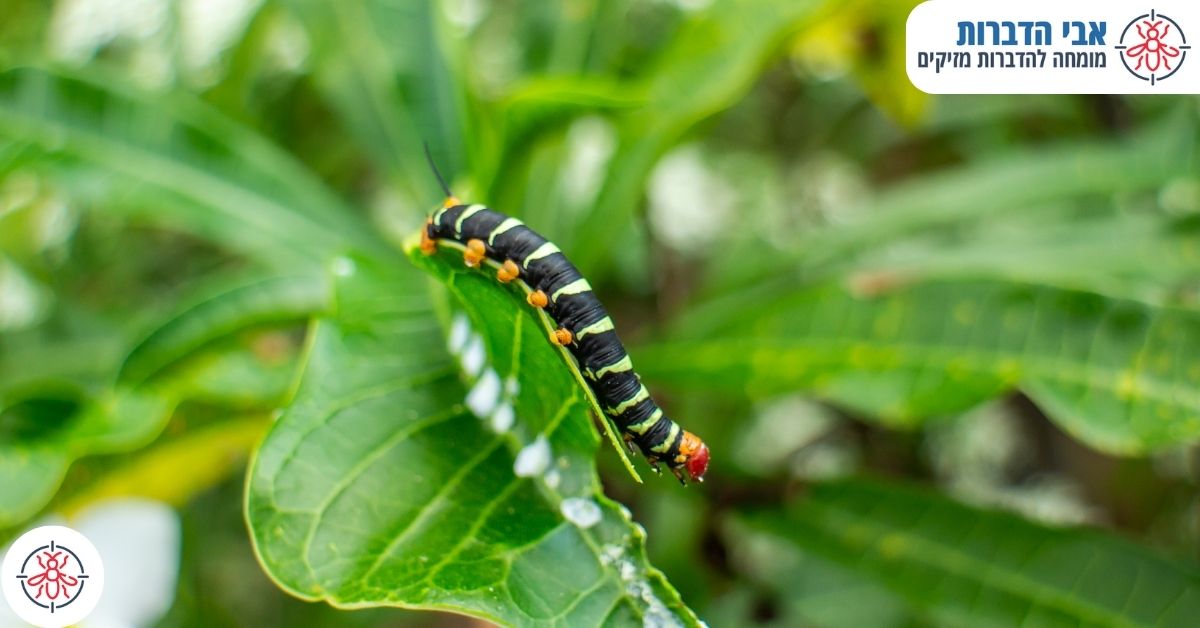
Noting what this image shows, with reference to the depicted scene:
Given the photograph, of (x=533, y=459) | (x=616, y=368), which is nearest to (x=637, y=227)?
(x=616, y=368)

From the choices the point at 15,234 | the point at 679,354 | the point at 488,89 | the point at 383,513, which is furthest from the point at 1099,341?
the point at 15,234

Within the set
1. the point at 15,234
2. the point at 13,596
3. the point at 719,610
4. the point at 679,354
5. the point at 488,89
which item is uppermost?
the point at 488,89

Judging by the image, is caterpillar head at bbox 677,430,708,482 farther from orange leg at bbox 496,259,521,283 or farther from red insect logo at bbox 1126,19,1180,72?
red insect logo at bbox 1126,19,1180,72

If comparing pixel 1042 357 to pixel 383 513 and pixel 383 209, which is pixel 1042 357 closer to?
pixel 383 513

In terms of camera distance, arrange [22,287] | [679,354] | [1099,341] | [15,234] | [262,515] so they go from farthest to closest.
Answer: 1. [22,287]
2. [15,234]
3. [679,354]
4. [1099,341]
5. [262,515]

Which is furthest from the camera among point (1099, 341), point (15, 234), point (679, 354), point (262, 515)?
point (15, 234)

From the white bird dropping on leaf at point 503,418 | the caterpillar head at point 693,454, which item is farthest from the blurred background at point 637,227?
the white bird dropping on leaf at point 503,418

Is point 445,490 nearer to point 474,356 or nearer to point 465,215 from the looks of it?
point 474,356
